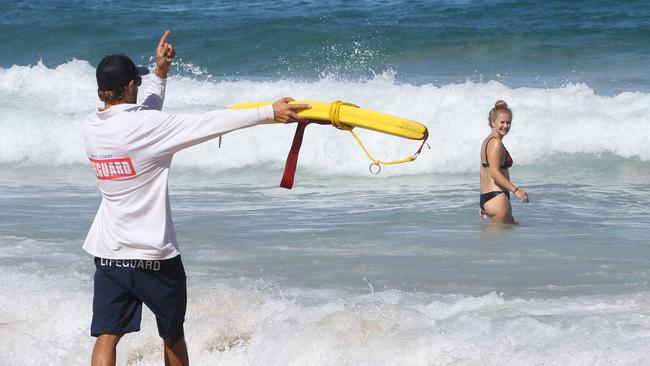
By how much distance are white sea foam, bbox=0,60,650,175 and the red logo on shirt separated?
28.5 feet

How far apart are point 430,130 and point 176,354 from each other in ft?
34.5

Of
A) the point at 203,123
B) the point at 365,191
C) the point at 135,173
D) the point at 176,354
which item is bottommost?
the point at 176,354

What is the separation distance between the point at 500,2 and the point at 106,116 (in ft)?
66.8

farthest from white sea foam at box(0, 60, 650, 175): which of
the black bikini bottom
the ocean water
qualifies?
the black bikini bottom

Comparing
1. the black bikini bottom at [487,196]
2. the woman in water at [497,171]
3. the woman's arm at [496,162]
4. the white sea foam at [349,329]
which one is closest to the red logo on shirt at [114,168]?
the white sea foam at [349,329]

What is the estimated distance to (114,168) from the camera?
174 inches

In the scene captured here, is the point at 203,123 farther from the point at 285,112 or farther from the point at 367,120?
the point at 367,120

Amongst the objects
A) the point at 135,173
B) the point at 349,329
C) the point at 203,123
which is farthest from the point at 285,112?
the point at 349,329

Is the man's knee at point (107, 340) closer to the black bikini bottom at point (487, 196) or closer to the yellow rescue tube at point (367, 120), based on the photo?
the yellow rescue tube at point (367, 120)

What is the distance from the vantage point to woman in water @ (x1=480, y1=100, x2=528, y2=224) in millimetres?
8789

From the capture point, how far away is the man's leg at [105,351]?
4.52 meters

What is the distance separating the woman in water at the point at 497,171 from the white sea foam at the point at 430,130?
155 inches

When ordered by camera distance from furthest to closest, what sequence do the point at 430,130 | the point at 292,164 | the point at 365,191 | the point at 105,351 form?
the point at 430,130 → the point at 365,191 → the point at 292,164 → the point at 105,351

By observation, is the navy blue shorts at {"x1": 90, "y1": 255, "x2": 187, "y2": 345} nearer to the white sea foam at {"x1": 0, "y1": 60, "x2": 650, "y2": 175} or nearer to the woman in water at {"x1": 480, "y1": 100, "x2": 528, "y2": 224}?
the woman in water at {"x1": 480, "y1": 100, "x2": 528, "y2": 224}
